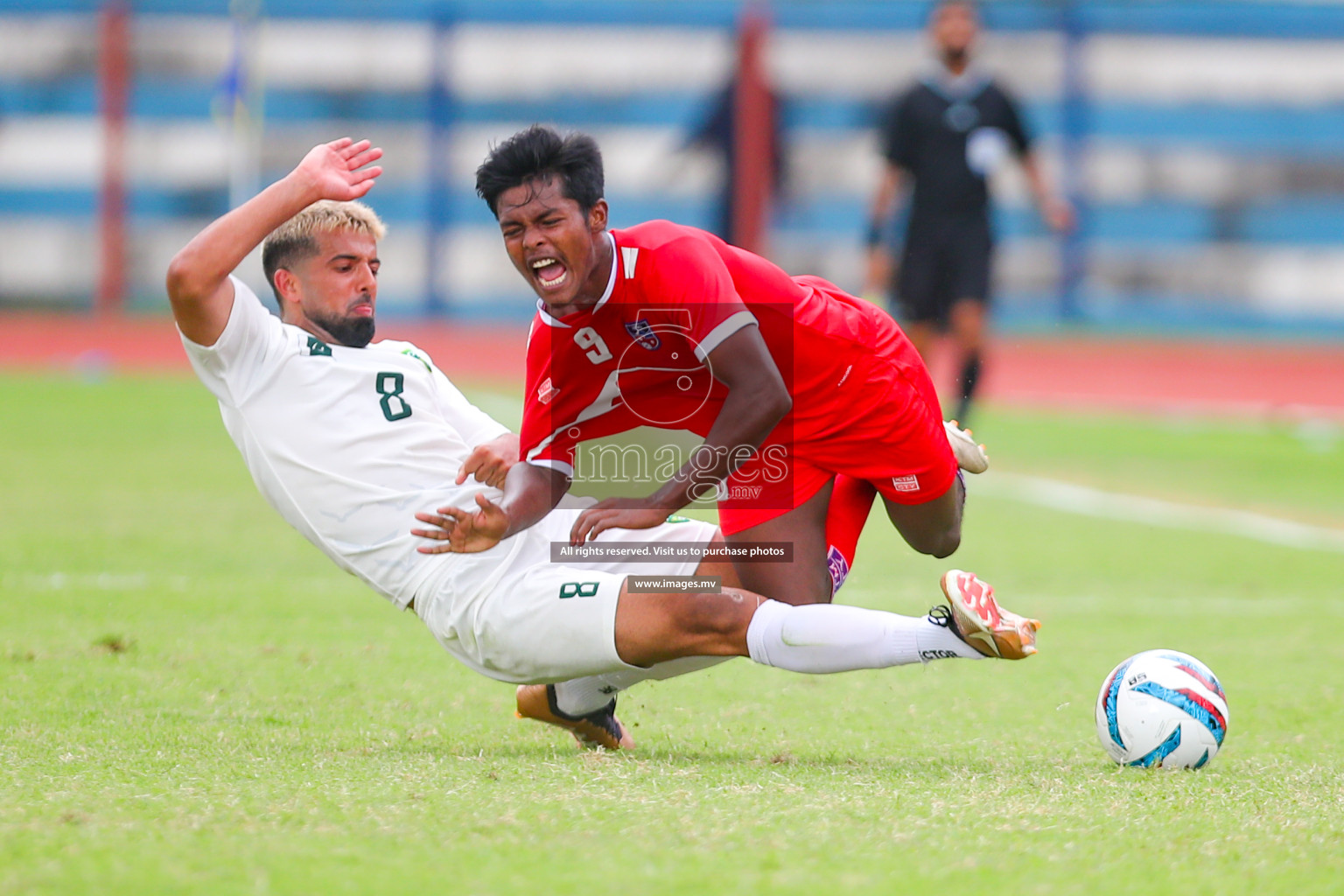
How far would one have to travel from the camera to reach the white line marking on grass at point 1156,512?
802cm

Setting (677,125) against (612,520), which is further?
(677,125)

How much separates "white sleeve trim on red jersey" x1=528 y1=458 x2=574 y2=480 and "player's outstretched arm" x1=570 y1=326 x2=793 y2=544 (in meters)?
0.37

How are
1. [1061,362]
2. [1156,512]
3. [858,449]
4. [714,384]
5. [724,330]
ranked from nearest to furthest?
[724,330], [714,384], [858,449], [1156,512], [1061,362]

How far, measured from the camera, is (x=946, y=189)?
9.04 meters

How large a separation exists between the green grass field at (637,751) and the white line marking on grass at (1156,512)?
1.84ft

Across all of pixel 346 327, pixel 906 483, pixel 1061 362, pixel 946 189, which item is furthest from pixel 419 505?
pixel 1061 362

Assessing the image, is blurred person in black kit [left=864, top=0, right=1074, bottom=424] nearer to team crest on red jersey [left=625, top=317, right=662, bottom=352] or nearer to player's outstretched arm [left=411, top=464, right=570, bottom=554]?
team crest on red jersey [left=625, top=317, right=662, bottom=352]

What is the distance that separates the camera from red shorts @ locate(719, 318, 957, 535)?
417 cm

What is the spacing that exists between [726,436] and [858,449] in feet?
2.40

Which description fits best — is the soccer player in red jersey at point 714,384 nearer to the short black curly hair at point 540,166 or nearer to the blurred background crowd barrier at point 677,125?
the short black curly hair at point 540,166

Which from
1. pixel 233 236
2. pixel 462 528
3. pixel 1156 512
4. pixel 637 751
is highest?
pixel 233 236

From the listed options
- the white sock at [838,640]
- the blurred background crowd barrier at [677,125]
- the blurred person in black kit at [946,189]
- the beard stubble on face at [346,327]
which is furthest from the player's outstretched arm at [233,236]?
the blurred background crowd barrier at [677,125]

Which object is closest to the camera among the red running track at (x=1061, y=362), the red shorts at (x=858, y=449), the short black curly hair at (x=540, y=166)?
the short black curly hair at (x=540, y=166)

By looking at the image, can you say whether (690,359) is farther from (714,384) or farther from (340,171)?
(340,171)
